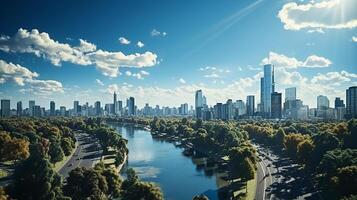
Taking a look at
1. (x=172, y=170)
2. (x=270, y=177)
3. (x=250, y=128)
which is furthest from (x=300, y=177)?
(x=250, y=128)

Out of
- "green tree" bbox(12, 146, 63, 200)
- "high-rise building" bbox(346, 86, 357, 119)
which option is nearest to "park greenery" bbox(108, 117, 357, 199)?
"green tree" bbox(12, 146, 63, 200)

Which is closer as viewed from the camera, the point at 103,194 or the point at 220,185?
the point at 103,194

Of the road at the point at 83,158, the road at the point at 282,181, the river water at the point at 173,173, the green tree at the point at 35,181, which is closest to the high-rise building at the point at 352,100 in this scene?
the road at the point at 282,181

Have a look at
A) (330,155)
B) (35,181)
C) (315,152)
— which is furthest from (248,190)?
(35,181)

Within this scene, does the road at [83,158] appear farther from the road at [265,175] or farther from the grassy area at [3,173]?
the road at [265,175]

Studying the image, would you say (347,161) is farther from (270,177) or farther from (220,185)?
(220,185)

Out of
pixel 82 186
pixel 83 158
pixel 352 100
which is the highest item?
pixel 352 100

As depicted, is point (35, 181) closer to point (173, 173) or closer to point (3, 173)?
point (3, 173)
